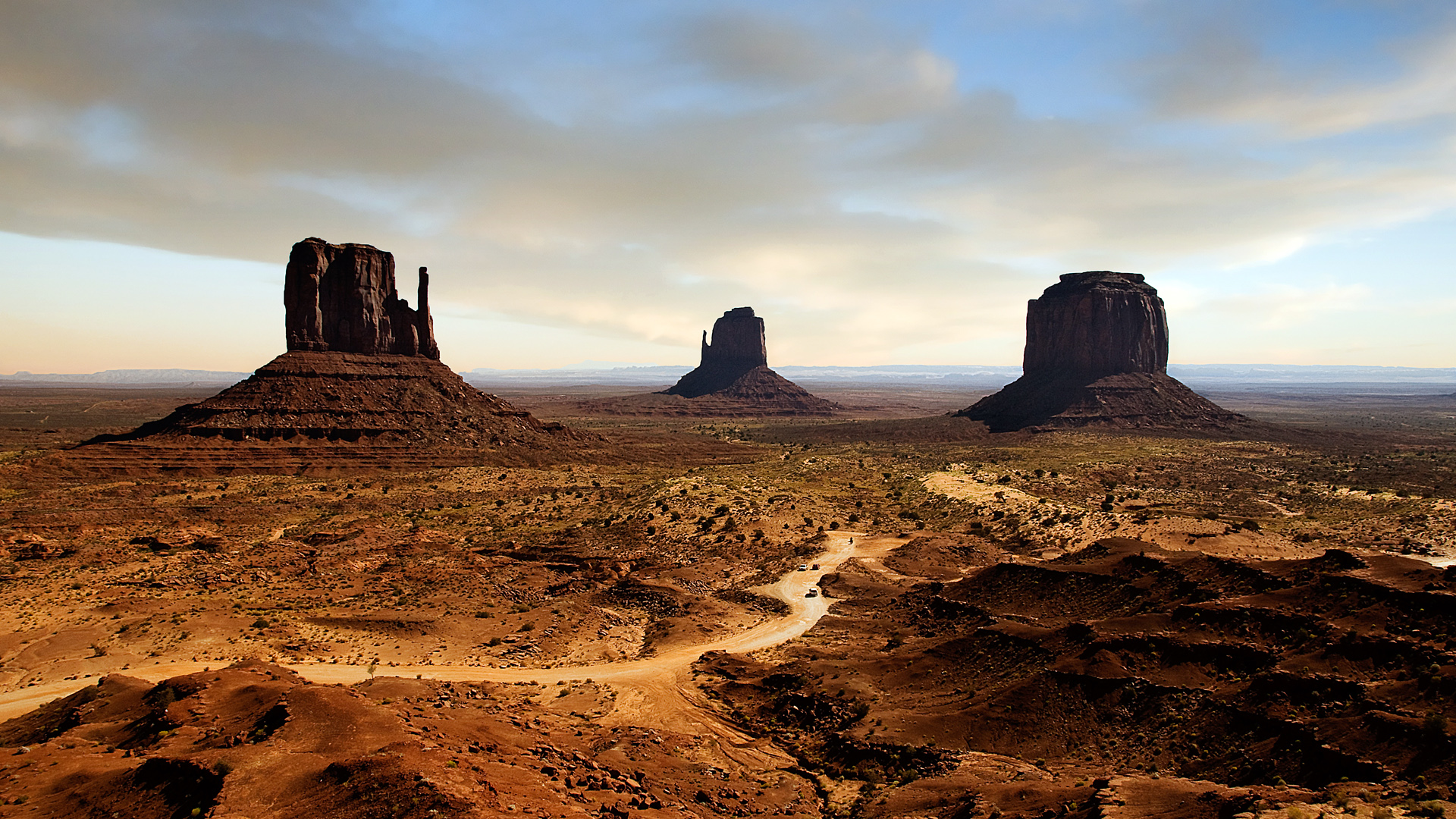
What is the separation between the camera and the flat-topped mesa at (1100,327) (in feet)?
446

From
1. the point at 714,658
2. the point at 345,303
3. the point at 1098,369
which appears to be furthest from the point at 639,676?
the point at 1098,369

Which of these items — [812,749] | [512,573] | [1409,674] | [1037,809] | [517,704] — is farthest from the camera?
[512,573]

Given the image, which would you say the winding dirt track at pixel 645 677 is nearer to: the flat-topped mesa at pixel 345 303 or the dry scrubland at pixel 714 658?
the dry scrubland at pixel 714 658

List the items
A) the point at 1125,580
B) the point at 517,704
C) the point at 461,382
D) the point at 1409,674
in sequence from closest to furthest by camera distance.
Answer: the point at 1409,674
the point at 517,704
the point at 1125,580
the point at 461,382

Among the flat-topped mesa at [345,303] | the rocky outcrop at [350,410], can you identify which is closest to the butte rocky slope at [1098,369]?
the rocky outcrop at [350,410]

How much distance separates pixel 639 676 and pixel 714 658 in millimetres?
3320

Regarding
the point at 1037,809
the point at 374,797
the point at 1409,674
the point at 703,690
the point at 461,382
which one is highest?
the point at 461,382

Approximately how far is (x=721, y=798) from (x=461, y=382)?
86108 millimetres

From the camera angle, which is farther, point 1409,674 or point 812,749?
point 812,749

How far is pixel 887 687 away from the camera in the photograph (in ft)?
85.9

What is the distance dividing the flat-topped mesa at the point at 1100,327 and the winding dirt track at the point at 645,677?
4807 inches

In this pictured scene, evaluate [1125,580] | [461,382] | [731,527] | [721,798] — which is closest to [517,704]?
[721,798]

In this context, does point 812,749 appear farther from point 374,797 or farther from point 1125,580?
point 1125,580

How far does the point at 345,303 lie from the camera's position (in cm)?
8844
